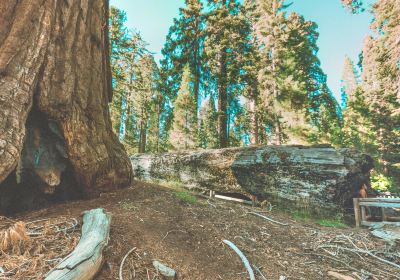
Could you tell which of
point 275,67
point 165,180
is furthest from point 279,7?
point 165,180

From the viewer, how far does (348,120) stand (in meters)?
26.7

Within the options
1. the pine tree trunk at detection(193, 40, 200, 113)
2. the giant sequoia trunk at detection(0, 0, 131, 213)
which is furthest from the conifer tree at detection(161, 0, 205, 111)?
the giant sequoia trunk at detection(0, 0, 131, 213)

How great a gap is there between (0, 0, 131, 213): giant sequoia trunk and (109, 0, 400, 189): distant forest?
8612 millimetres

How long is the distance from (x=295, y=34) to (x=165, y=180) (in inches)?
644

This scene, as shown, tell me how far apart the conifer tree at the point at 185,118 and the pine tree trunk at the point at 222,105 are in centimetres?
334

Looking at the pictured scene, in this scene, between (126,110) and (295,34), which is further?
(126,110)

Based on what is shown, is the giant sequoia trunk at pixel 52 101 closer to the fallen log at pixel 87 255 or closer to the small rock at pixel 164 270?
the fallen log at pixel 87 255

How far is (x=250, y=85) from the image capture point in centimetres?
1540

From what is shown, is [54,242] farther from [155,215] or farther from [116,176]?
[116,176]

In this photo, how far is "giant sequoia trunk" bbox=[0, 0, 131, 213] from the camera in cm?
321

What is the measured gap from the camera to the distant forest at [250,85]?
47.9 feet

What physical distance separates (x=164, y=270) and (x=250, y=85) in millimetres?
14206

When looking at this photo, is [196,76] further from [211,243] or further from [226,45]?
[211,243]

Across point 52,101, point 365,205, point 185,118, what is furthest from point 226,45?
point 52,101
